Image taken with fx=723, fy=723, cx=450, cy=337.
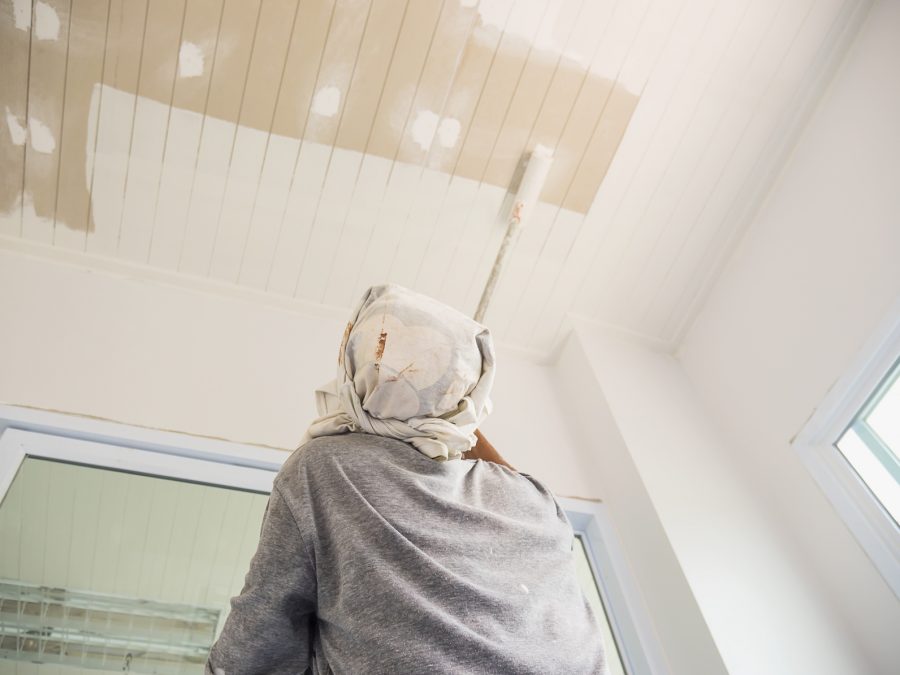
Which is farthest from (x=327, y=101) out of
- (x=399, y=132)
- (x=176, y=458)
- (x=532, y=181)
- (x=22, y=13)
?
(x=176, y=458)

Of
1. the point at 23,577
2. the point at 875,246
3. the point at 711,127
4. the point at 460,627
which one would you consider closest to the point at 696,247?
the point at 711,127

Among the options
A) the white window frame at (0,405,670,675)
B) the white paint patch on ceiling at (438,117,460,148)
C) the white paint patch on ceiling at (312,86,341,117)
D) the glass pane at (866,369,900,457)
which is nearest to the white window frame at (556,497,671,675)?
the white window frame at (0,405,670,675)

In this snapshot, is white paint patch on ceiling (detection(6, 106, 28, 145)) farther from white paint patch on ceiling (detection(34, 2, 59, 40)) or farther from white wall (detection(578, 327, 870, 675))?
white wall (detection(578, 327, 870, 675))

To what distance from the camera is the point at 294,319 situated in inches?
73.5

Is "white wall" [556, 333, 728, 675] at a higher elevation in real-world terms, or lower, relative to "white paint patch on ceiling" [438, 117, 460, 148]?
lower

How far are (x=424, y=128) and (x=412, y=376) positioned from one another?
3.04 feet

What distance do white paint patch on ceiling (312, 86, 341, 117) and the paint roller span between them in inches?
19.0

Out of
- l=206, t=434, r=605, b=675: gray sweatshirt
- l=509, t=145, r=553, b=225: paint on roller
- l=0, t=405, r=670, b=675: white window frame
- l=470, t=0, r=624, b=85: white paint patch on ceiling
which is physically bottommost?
l=0, t=405, r=670, b=675: white window frame

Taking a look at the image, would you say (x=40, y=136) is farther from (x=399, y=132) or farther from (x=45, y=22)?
(x=399, y=132)

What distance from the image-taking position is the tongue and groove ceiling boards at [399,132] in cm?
160

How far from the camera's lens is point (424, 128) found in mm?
1733

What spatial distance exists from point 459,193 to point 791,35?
88 cm

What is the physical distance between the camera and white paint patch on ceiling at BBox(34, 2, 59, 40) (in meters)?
1.52

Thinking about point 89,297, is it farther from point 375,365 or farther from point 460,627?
point 460,627
